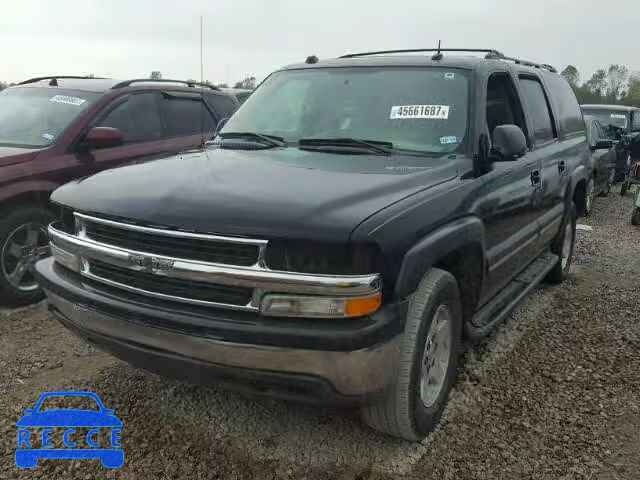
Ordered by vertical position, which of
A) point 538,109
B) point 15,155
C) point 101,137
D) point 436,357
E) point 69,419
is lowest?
point 69,419

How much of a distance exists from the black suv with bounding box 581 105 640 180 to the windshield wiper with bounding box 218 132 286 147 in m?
11.6

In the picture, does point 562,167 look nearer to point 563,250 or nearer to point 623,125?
point 563,250

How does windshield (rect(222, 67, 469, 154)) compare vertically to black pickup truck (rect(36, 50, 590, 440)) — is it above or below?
above

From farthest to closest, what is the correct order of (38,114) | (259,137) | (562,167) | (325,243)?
(38,114), (562,167), (259,137), (325,243)

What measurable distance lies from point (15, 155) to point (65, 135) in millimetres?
517

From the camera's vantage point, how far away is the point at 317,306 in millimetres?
2383

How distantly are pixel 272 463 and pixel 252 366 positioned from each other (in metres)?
0.69

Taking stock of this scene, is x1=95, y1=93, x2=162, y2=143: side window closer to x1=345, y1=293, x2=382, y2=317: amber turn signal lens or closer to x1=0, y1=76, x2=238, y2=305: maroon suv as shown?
x1=0, y1=76, x2=238, y2=305: maroon suv

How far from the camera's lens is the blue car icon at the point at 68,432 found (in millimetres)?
2838

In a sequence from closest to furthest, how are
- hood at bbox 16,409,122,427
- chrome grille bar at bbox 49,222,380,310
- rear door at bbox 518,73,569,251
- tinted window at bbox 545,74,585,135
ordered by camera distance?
chrome grille bar at bbox 49,222,380,310, hood at bbox 16,409,122,427, rear door at bbox 518,73,569,251, tinted window at bbox 545,74,585,135

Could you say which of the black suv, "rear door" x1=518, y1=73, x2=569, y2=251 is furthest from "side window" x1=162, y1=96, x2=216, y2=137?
the black suv

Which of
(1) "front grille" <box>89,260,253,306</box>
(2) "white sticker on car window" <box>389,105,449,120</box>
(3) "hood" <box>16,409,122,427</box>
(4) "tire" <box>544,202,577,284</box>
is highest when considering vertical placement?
(2) "white sticker on car window" <box>389,105,449,120</box>

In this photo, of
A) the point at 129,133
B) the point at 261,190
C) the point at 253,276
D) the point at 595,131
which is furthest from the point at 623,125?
the point at 253,276

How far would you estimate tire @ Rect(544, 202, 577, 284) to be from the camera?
18.2 feet
